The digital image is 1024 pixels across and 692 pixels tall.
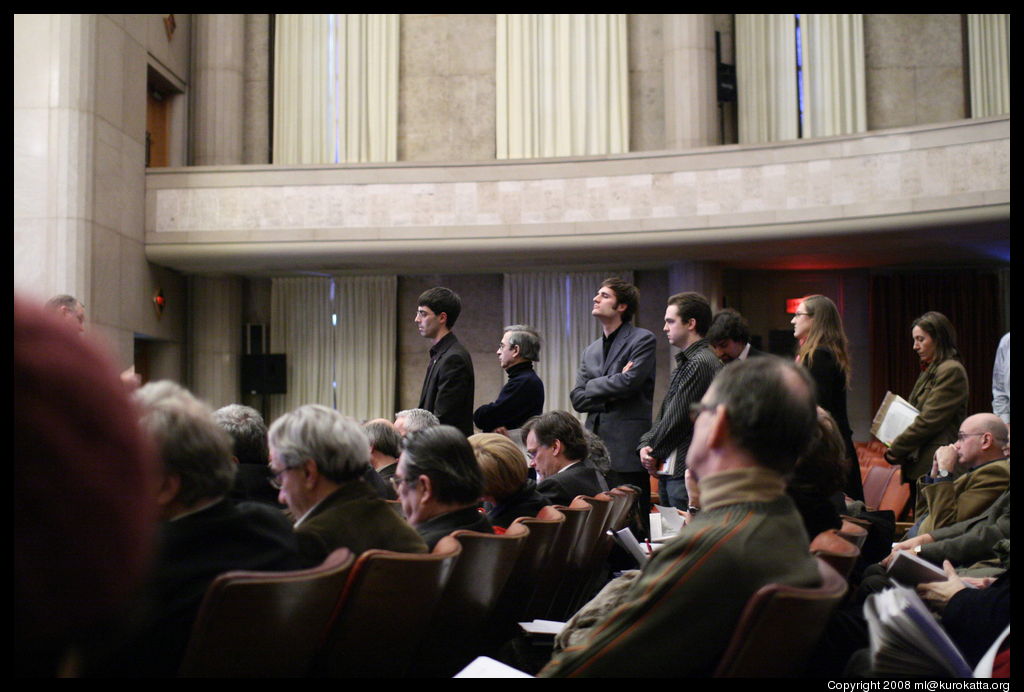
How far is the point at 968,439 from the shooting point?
12.5ft

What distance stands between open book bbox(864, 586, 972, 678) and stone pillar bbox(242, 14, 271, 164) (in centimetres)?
1110

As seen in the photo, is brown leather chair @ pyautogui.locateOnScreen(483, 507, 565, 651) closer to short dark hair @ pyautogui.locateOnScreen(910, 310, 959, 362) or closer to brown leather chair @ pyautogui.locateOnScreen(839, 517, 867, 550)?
brown leather chair @ pyautogui.locateOnScreen(839, 517, 867, 550)

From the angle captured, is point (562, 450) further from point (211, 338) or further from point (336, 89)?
point (336, 89)

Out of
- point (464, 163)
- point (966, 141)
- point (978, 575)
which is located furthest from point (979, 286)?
point (978, 575)

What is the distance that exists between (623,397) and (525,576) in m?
2.05

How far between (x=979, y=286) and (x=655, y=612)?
11150 mm

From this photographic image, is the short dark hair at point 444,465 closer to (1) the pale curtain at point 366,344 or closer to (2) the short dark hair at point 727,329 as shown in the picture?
(2) the short dark hair at point 727,329

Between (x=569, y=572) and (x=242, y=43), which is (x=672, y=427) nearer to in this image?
(x=569, y=572)

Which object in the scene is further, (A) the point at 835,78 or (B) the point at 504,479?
(A) the point at 835,78

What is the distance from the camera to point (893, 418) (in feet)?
16.4

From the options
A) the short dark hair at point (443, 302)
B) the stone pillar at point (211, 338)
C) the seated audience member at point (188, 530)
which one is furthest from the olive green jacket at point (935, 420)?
the stone pillar at point (211, 338)

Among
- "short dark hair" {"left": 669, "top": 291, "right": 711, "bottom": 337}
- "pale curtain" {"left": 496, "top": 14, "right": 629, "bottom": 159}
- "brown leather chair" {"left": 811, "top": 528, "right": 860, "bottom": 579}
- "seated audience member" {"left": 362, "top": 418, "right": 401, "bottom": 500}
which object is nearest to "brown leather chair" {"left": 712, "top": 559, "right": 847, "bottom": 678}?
"brown leather chair" {"left": 811, "top": 528, "right": 860, "bottom": 579}

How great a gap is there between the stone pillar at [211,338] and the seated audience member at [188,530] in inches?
398

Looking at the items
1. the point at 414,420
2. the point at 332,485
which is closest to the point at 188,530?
the point at 332,485
